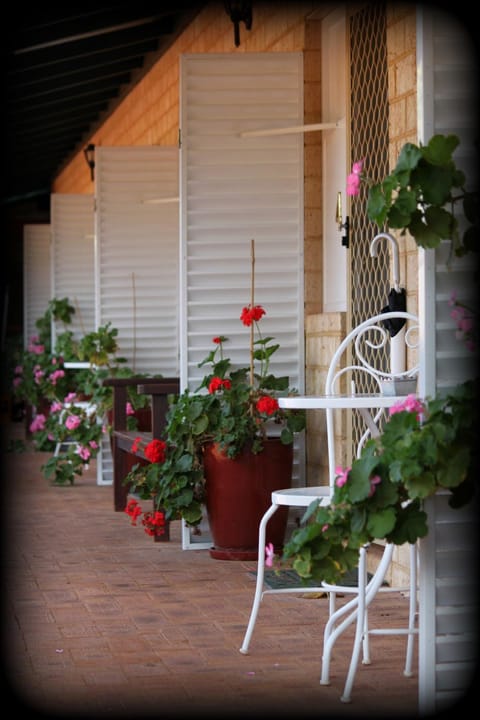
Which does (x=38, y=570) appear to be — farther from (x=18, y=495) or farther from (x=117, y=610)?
(x=18, y=495)

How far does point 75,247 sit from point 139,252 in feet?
9.00

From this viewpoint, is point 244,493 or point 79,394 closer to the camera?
point 244,493

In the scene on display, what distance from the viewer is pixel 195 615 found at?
4609 millimetres

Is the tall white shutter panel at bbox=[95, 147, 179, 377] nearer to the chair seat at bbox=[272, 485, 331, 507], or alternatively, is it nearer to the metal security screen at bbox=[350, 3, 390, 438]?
the metal security screen at bbox=[350, 3, 390, 438]

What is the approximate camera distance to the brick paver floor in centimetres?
340

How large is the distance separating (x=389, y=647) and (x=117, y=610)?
1185 mm

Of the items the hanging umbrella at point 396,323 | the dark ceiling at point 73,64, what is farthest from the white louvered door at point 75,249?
the hanging umbrella at point 396,323

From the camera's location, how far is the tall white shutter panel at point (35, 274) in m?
15.0

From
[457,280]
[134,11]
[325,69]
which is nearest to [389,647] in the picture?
[457,280]

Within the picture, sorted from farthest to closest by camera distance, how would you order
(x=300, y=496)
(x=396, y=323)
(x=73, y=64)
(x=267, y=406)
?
(x=73, y=64), (x=267, y=406), (x=396, y=323), (x=300, y=496)

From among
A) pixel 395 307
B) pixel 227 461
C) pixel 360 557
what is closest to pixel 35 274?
pixel 227 461

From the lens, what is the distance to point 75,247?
11.5 meters

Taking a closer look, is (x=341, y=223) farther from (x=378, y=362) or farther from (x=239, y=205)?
(x=378, y=362)

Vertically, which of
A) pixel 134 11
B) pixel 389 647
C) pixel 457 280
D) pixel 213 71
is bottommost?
pixel 389 647
